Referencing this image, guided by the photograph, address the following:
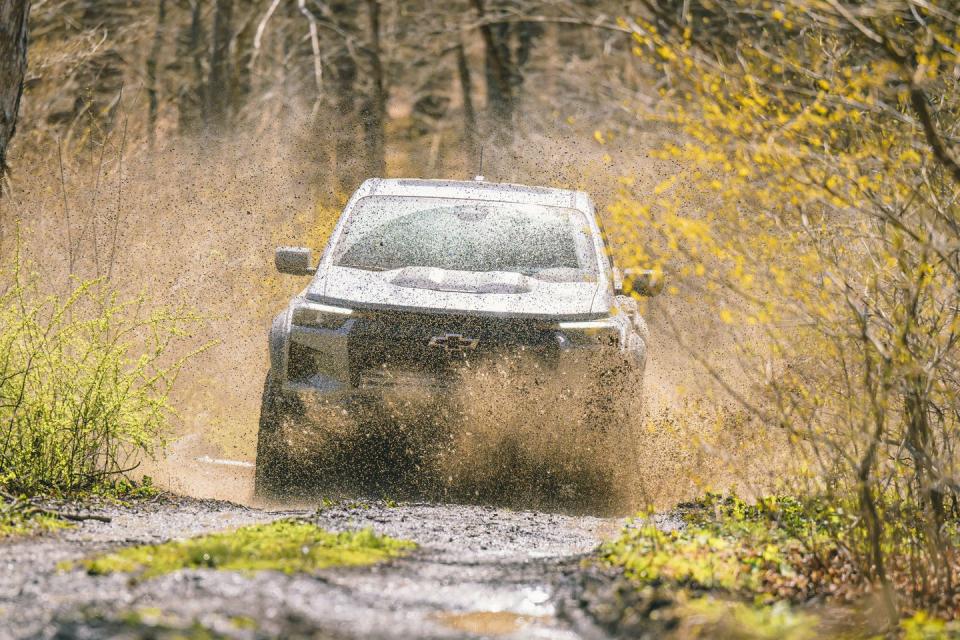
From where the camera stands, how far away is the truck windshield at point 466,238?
279 inches

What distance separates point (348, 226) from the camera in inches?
294

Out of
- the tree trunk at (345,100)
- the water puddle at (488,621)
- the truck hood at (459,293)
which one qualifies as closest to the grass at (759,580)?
the water puddle at (488,621)

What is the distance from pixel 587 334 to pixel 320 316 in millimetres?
1508

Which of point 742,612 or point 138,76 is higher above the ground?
point 138,76

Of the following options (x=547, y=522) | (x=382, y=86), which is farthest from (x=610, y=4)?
(x=547, y=522)

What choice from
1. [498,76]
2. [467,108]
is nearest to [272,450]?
[467,108]

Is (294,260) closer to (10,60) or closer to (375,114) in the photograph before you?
(10,60)

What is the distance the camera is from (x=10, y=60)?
611 centimetres

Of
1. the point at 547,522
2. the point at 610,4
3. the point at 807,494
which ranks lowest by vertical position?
the point at 547,522

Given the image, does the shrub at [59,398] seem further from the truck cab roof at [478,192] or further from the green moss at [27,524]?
the truck cab roof at [478,192]

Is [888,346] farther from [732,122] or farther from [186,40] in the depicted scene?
[186,40]

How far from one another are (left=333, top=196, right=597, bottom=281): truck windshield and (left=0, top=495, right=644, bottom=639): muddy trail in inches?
83.6

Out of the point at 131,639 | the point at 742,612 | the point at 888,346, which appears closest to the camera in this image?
the point at 131,639

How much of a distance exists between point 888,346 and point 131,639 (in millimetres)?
3058
